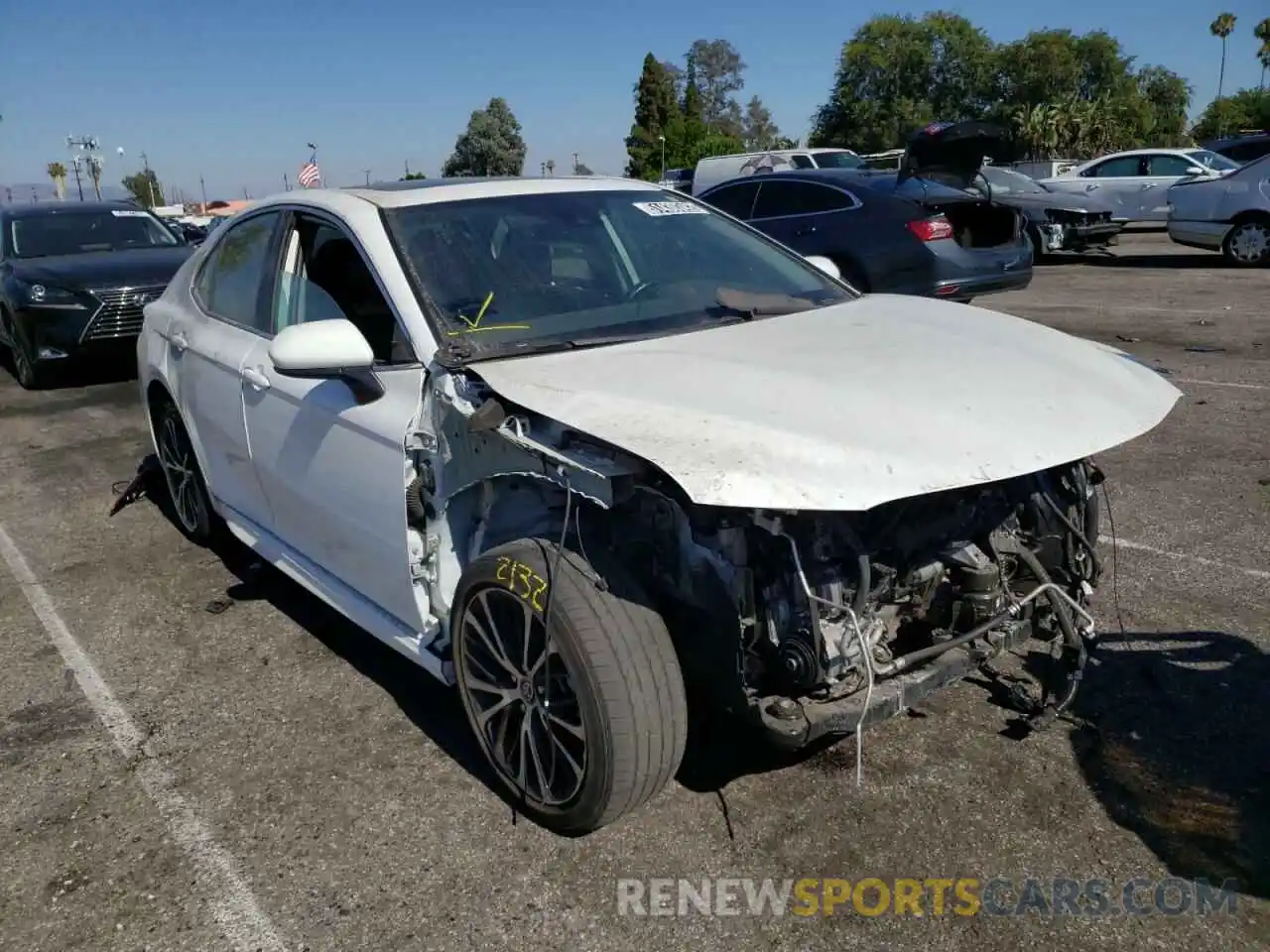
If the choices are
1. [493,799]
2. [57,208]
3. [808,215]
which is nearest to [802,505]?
[493,799]

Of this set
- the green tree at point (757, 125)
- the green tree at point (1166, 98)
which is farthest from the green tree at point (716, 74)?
the green tree at point (1166, 98)

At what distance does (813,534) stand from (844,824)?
885mm

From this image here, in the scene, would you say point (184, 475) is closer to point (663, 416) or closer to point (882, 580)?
point (663, 416)

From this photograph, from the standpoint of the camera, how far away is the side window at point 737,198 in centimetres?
1067

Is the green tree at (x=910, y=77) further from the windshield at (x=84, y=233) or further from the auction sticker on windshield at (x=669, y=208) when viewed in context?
the auction sticker on windshield at (x=669, y=208)

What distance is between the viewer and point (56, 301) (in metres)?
9.21

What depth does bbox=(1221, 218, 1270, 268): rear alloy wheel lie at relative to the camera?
1418 cm

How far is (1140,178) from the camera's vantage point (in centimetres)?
1903

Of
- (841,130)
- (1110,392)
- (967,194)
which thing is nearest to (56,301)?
(967,194)

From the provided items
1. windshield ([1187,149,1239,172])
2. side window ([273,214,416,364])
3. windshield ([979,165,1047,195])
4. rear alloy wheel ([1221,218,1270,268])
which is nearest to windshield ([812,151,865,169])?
windshield ([979,165,1047,195])

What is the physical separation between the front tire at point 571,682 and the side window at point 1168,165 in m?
19.7

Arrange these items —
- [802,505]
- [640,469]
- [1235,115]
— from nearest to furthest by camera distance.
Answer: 1. [802,505]
2. [640,469]
3. [1235,115]

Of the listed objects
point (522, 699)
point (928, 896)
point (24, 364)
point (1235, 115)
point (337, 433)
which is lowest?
point (928, 896)

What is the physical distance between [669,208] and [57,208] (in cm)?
920
